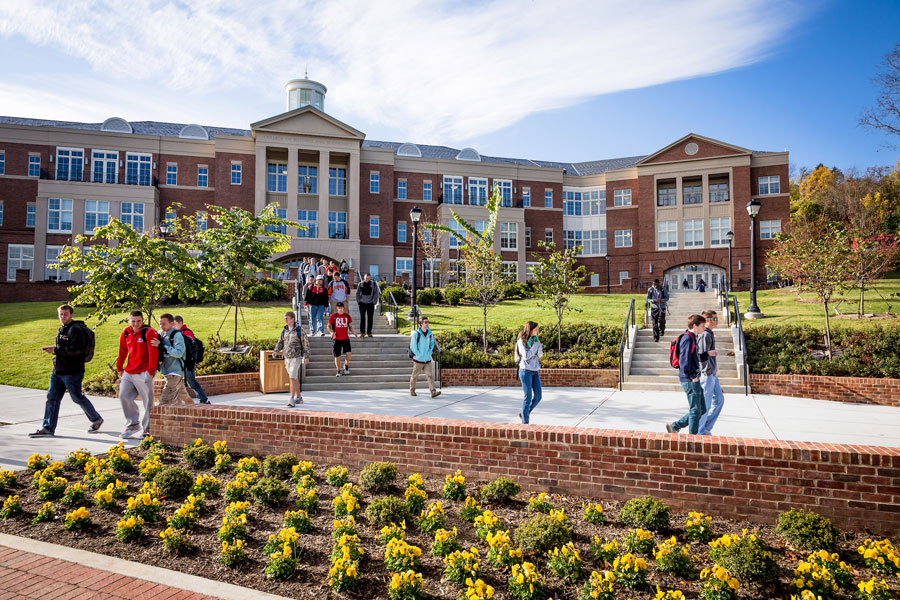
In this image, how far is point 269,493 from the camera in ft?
16.4

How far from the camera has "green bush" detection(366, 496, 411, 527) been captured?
4.59m

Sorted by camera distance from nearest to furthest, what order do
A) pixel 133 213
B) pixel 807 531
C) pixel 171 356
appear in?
pixel 807 531
pixel 171 356
pixel 133 213

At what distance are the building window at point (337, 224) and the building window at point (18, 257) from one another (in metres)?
19.9

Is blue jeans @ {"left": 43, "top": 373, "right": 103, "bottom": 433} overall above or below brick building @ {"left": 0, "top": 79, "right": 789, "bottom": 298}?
below

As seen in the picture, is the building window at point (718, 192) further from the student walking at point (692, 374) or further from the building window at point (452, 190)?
the student walking at point (692, 374)

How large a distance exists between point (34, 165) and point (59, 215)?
4561 mm

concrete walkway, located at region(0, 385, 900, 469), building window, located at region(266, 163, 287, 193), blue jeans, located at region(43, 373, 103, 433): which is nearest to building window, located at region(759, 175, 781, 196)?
building window, located at region(266, 163, 287, 193)

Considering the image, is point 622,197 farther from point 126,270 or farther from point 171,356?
point 171,356

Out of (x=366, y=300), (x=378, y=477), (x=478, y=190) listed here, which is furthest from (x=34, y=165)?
(x=378, y=477)

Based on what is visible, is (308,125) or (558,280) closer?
(558,280)

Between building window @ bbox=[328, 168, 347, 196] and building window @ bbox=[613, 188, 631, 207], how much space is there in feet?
76.7

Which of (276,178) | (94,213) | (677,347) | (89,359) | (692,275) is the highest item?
(276,178)

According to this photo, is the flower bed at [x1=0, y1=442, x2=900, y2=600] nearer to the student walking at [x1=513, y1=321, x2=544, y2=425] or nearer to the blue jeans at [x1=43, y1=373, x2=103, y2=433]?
the blue jeans at [x1=43, y1=373, x2=103, y2=433]

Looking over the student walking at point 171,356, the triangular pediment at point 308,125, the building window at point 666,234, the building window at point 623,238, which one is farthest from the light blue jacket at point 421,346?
the building window at point 623,238
